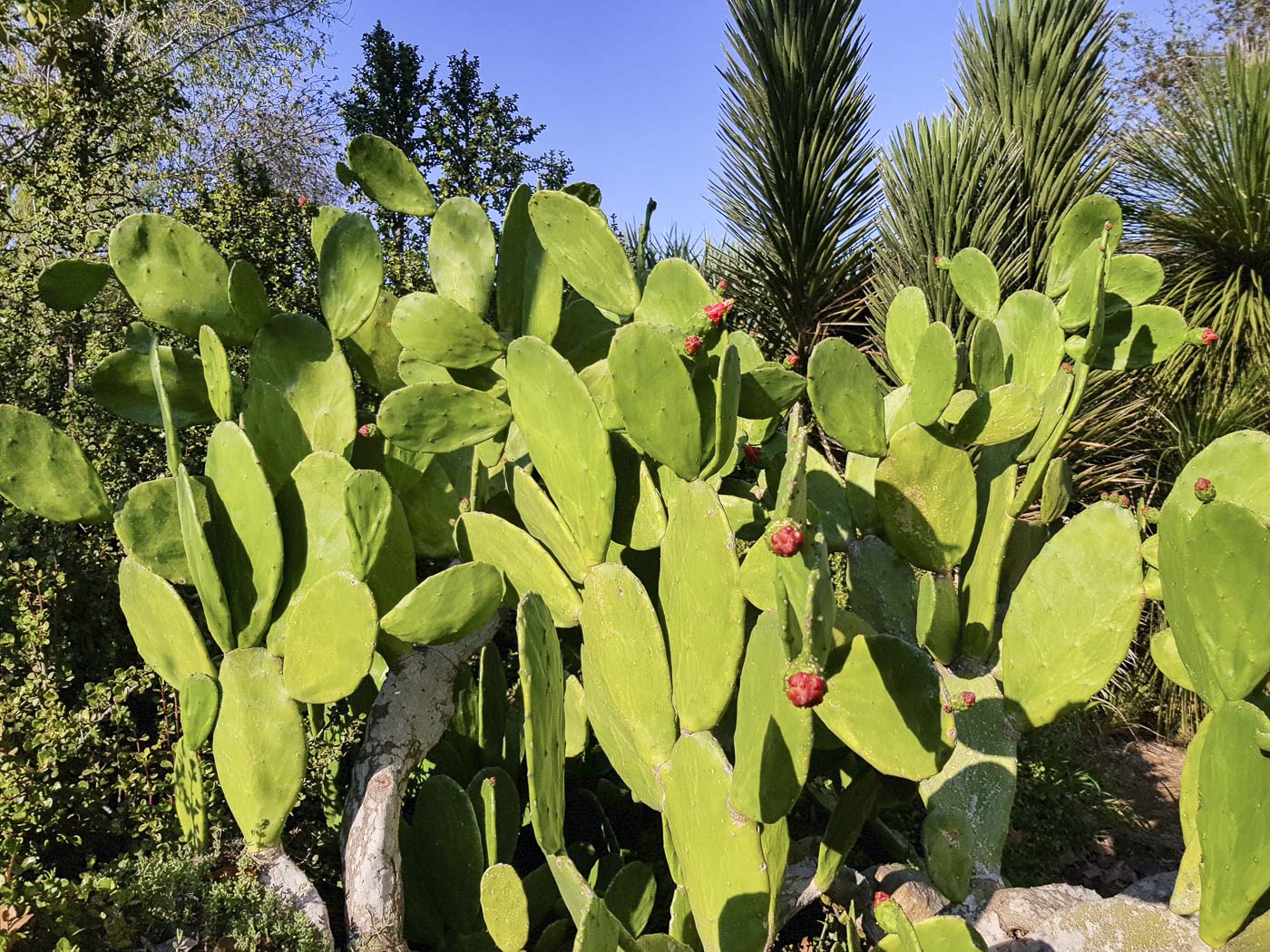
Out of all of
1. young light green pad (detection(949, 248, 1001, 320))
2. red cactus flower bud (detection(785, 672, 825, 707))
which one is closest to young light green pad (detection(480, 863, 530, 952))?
red cactus flower bud (detection(785, 672, 825, 707))

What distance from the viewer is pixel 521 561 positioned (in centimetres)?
166

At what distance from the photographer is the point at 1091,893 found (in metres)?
1.68

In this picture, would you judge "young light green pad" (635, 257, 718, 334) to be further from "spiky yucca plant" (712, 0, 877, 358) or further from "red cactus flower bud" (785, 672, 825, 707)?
"spiky yucca plant" (712, 0, 877, 358)

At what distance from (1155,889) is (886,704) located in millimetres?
960

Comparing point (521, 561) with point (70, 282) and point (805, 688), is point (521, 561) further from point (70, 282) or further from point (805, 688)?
point (70, 282)

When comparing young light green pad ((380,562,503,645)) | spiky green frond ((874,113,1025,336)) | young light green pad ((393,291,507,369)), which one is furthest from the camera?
spiky green frond ((874,113,1025,336))

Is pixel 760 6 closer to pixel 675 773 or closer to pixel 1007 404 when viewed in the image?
pixel 1007 404

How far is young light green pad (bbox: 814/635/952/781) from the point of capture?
1.28 meters

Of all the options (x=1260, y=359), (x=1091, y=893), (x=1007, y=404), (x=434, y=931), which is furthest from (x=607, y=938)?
(x=1260, y=359)

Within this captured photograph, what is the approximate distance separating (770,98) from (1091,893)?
5.58m

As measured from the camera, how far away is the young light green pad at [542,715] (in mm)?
1175

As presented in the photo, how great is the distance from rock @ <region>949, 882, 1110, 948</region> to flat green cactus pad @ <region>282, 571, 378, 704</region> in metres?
1.17

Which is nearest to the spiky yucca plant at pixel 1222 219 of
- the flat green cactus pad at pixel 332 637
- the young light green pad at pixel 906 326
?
the young light green pad at pixel 906 326

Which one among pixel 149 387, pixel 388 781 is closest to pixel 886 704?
pixel 388 781
